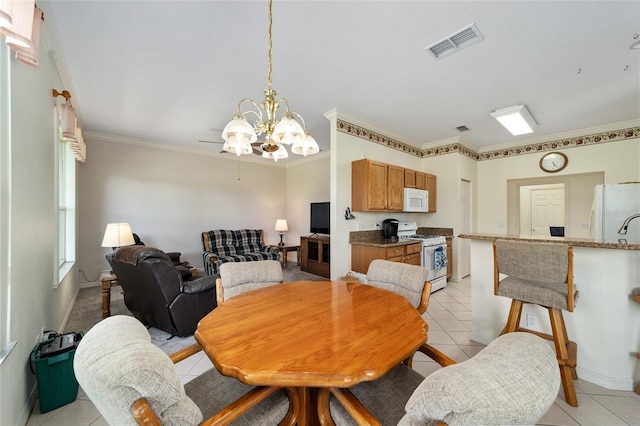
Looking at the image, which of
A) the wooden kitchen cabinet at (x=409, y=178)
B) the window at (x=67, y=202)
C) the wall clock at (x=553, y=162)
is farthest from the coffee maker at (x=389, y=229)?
the window at (x=67, y=202)

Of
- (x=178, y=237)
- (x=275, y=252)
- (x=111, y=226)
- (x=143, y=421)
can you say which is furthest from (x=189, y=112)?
(x=143, y=421)

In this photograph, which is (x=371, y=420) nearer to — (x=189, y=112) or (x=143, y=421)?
(x=143, y=421)

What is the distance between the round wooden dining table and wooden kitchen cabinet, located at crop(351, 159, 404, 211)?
2.13m

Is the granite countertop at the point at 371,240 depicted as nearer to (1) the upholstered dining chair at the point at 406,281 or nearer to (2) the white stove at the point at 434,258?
(2) the white stove at the point at 434,258

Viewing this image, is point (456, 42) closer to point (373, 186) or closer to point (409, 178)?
point (373, 186)

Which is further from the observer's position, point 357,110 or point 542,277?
point 357,110

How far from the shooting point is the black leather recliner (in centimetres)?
227

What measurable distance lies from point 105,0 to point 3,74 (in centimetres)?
87

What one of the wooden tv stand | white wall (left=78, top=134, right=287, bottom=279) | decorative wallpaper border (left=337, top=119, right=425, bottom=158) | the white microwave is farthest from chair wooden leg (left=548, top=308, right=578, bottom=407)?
white wall (left=78, top=134, right=287, bottom=279)

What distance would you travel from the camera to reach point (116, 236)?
3068mm

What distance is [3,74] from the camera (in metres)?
1.27

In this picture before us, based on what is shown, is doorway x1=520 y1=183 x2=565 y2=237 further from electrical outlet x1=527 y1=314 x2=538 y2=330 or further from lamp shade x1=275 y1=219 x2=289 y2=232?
lamp shade x1=275 y1=219 x2=289 y2=232

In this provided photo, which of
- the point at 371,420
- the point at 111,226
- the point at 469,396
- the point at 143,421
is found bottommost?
the point at 371,420

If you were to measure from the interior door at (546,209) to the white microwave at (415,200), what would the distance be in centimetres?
334
